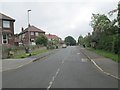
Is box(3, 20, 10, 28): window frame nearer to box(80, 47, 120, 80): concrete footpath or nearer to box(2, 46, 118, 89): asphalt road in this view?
box(80, 47, 120, 80): concrete footpath

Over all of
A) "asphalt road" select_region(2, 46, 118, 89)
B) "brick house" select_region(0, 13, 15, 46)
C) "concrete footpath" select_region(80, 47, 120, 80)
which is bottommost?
"asphalt road" select_region(2, 46, 118, 89)

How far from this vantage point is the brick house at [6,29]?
54.3m

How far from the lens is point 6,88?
1158 centimetres

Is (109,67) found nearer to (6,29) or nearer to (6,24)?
(6,29)


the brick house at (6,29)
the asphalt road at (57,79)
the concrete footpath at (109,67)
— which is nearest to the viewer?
the asphalt road at (57,79)

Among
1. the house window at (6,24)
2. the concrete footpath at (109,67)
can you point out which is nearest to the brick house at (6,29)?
the house window at (6,24)

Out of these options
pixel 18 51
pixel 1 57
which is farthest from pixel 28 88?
pixel 18 51

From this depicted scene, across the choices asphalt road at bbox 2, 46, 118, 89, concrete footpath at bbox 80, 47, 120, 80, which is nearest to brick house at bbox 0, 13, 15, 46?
concrete footpath at bbox 80, 47, 120, 80

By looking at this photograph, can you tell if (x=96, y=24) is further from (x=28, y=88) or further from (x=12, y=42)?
(x=28, y=88)

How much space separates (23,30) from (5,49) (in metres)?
84.5

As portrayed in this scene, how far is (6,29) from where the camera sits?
5591 centimetres

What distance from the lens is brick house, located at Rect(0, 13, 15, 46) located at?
54344 millimetres

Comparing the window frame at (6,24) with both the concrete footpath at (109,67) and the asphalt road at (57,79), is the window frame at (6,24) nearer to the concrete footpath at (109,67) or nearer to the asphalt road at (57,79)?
the concrete footpath at (109,67)

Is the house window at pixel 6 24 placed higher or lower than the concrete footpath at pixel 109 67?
higher
